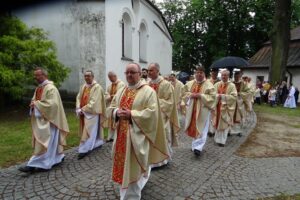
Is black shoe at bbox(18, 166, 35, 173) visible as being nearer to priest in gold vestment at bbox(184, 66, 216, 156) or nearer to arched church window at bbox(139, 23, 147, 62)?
priest in gold vestment at bbox(184, 66, 216, 156)

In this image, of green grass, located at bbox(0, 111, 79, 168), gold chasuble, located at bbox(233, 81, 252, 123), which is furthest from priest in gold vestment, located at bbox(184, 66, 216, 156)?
green grass, located at bbox(0, 111, 79, 168)

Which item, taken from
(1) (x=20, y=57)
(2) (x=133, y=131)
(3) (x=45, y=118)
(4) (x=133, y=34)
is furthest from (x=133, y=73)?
(4) (x=133, y=34)

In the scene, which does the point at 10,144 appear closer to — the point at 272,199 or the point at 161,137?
the point at 161,137

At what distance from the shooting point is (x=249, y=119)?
1363 cm

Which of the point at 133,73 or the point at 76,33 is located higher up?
the point at 76,33

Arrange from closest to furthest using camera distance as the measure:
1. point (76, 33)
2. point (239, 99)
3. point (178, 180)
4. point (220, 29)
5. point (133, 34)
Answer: point (178, 180) → point (239, 99) → point (76, 33) → point (133, 34) → point (220, 29)

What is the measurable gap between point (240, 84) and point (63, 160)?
6.19 m

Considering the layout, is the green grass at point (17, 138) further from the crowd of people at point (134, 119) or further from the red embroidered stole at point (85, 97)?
the red embroidered stole at point (85, 97)

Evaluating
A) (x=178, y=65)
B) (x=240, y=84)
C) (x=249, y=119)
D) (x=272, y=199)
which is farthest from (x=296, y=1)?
(x=272, y=199)

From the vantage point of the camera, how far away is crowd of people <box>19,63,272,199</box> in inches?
179

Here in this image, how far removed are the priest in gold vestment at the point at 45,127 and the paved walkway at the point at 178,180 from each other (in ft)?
0.75

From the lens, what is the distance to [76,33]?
16.5 m

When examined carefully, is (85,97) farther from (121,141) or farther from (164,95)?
(121,141)

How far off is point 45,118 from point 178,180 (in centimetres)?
292
